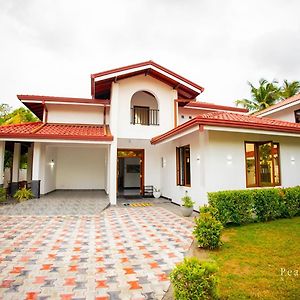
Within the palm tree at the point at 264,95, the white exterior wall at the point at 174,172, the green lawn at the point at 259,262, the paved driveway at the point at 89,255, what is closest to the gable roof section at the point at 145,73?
the white exterior wall at the point at 174,172

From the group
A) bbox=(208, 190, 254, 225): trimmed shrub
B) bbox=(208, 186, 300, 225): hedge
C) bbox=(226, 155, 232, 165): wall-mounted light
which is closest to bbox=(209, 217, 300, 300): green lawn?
bbox=(208, 190, 254, 225): trimmed shrub

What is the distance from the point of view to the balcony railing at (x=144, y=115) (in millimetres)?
13502

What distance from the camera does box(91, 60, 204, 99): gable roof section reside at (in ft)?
37.4

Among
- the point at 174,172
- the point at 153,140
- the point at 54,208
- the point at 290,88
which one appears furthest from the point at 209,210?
the point at 290,88

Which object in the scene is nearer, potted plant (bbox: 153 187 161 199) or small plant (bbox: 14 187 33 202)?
small plant (bbox: 14 187 33 202)

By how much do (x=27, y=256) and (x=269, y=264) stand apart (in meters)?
4.86

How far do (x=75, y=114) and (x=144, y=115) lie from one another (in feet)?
14.6

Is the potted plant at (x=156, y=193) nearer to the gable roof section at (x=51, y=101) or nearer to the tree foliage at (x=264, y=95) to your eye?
the gable roof section at (x=51, y=101)

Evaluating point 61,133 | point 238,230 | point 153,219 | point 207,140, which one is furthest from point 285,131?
point 61,133

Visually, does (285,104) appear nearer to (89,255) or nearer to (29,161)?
(89,255)

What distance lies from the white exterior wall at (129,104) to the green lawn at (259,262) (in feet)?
23.7

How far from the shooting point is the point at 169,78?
12375 mm

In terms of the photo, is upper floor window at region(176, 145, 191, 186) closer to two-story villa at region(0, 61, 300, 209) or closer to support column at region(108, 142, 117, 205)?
two-story villa at region(0, 61, 300, 209)

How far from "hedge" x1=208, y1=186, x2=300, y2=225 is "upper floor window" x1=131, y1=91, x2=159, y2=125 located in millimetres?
7336
